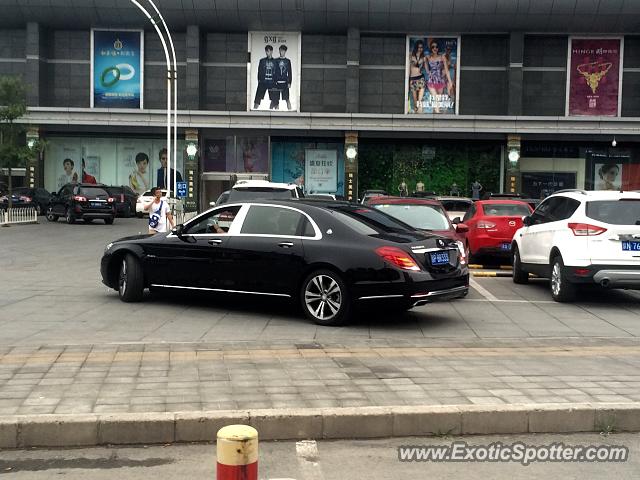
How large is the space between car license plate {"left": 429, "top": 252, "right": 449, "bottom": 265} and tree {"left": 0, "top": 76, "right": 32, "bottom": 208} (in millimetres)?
27439

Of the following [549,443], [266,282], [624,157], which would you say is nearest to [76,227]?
[266,282]

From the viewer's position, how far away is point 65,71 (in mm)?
43156

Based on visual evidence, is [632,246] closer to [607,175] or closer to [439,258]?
[439,258]

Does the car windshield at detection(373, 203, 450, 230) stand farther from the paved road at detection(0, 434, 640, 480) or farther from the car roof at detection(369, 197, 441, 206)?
the paved road at detection(0, 434, 640, 480)

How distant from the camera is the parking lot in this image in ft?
27.0

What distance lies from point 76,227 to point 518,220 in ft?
61.4

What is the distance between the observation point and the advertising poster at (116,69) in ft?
141

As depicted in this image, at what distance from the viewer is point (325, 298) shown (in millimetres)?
8789

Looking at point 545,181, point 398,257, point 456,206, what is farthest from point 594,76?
point 398,257

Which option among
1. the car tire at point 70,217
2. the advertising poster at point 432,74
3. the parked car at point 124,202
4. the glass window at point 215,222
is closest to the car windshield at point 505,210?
the glass window at point 215,222

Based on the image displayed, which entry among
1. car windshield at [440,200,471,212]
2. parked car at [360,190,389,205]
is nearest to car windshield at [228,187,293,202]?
parked car at [360,190,389,205]

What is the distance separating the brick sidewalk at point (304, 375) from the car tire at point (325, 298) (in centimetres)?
104

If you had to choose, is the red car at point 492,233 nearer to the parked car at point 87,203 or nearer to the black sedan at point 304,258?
the black sedan at point 304,258

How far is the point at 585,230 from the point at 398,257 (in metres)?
3.58
